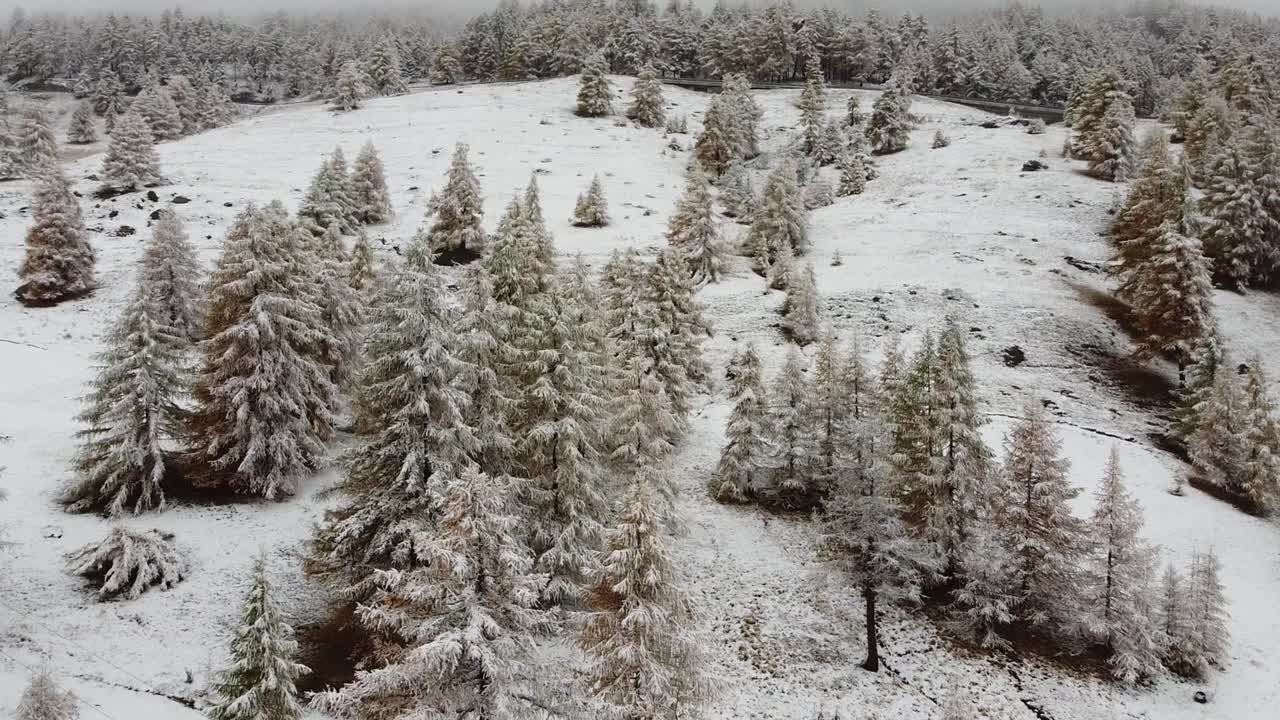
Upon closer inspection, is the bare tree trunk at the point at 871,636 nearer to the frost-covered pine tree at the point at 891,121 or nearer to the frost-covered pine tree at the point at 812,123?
the frost-covered pine tree at the point at 812,123

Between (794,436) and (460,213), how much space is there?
3496 cm

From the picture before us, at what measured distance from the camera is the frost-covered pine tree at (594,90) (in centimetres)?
9375

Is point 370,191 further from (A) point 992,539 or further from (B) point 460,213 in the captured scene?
(A) point 992,539

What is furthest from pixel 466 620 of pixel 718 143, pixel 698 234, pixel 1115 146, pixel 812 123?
pixel 812 123

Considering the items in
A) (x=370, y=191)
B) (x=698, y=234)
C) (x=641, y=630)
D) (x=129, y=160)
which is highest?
(x=129, y=160)

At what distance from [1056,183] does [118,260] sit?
79054 millimetres

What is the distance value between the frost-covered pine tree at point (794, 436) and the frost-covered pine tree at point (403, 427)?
15.3 m

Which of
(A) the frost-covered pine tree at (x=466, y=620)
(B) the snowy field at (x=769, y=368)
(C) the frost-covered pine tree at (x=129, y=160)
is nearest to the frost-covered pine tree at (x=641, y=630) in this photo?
(A) the frost-covered pine tree at (x=466, y=620)

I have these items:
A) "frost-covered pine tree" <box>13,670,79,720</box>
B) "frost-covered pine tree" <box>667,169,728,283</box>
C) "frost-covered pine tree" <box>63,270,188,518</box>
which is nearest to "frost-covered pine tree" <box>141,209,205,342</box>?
"frost-covered pine tree" <box>63,270,188,518</box>

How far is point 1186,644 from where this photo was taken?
2208 centimetres

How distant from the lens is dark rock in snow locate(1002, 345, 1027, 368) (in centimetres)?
4275

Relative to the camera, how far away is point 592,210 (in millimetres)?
60781

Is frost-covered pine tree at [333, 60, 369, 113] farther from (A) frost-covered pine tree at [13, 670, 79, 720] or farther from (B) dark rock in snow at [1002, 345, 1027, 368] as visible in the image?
(A) frost-covered pine tree at [13, 670, 79, 720]

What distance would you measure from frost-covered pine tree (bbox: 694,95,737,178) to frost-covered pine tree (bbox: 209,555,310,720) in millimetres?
69868
